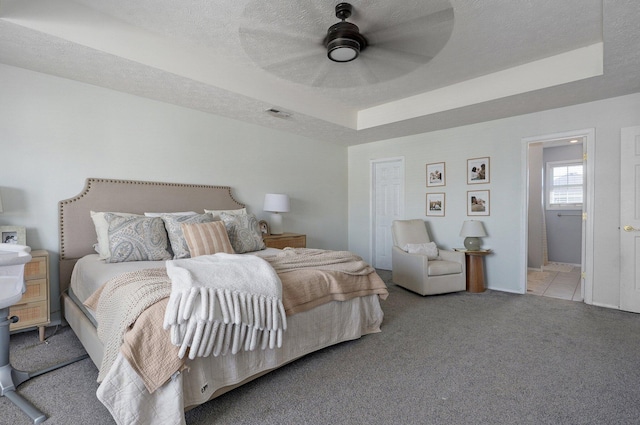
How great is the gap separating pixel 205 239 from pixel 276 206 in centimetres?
163

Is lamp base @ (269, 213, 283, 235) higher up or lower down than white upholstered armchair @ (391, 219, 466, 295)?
higher up

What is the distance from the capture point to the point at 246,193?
450cm

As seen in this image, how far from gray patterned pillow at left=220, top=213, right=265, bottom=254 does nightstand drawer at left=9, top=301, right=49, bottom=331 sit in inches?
62.2

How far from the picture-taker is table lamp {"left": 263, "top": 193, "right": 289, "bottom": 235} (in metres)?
4.43

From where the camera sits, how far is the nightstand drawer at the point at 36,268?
2.57 metres

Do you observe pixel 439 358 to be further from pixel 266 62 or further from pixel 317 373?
pixel 266 62

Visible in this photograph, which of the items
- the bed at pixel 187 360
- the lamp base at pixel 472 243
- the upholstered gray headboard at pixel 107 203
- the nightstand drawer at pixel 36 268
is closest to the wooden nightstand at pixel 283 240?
the bed at pixel 187 360

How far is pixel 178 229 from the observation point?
2994mm

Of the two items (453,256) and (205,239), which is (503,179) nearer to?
(453,256)

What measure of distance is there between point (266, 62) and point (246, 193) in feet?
8.55

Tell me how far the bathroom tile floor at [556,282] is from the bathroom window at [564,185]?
122cm

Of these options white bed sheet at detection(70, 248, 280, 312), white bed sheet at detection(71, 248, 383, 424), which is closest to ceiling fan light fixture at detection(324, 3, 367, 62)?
white bed sheet at detection(71, 248, 383, 424)

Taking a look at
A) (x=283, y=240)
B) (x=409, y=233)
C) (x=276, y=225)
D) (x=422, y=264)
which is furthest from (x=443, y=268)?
(x=276, y=225)

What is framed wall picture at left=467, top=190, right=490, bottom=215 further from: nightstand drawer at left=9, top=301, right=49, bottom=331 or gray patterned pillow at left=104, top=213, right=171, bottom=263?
nightstand drawer at left=9, top=301, right=49, bottom=331
